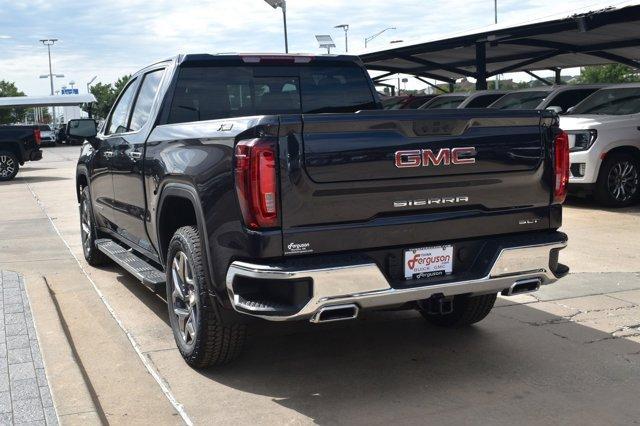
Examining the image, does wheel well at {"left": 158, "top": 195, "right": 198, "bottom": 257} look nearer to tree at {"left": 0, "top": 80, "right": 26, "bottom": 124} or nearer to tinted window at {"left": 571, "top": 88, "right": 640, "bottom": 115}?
tinted window at {"left": 571, "top": 88, "right": 640, "bottom": 115}

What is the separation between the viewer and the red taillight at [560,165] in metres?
4.54

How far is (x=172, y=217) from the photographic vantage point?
16.8ft

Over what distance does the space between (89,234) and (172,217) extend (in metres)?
3.04

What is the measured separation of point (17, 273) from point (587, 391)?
5.46m

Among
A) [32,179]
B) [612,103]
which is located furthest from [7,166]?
[612,103]

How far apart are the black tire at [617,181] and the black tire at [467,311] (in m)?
6.52

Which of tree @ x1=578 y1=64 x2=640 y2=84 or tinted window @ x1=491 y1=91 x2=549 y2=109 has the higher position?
tree @ x1=578 y1=64 x2=640 y2=84

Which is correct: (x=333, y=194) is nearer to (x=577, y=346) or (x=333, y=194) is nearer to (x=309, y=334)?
(x=309, y=334)

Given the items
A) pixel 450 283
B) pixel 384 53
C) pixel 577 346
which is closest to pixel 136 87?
pixel 450 283

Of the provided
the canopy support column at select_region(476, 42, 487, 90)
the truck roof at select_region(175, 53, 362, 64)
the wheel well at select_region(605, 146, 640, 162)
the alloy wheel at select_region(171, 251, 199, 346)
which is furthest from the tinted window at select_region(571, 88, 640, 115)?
the alloy wheel at select_region(171, 251, 199, 346)

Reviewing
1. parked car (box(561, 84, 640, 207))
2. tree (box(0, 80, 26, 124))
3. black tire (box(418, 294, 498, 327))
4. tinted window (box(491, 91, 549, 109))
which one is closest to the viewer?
black tire (box(418, 294, 498, 327))

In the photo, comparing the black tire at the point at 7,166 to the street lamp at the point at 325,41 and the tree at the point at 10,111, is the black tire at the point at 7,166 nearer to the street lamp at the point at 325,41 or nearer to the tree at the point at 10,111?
the street lamp at the point at 325,41

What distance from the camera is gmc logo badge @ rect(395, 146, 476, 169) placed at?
13.2 ft

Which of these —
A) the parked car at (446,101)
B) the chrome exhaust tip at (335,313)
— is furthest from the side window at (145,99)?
the parked car at (446,101)
